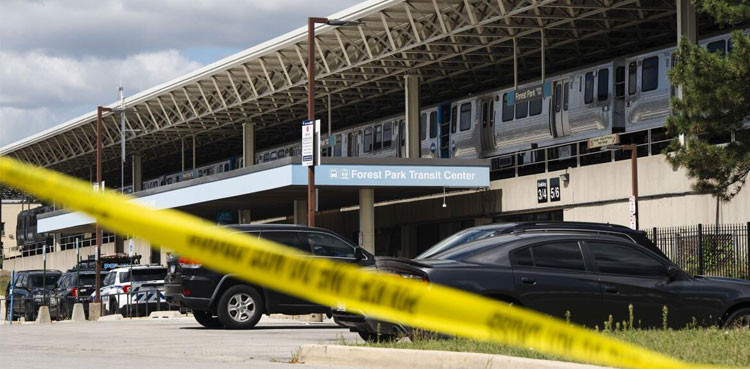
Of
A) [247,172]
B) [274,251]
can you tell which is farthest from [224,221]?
[274,251]

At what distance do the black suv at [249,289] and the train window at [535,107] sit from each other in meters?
21.2

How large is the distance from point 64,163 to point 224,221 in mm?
32472

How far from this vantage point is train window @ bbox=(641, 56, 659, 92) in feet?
113

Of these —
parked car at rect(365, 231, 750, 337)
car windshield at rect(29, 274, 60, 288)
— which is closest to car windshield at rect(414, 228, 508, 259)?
parked car at rect(365, 231, 750, 337)

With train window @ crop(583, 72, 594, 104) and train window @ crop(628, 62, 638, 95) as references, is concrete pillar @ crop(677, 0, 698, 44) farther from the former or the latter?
train window @ crop(583, 72, 594, 104)

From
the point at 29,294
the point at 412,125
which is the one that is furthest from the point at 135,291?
the point at 412,125

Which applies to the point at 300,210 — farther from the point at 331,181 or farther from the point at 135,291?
the point at 135,291

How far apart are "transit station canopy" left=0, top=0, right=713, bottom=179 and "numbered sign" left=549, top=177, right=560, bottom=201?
5459mm

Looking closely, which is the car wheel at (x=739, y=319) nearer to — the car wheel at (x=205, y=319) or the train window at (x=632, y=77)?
the car wheel at (x=205, y=319)

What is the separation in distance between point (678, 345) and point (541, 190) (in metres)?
30.7

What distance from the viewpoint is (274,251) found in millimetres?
2111

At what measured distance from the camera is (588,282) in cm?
1322

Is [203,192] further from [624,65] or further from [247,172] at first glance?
[624,65]

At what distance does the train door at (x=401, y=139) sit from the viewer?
50156mm
